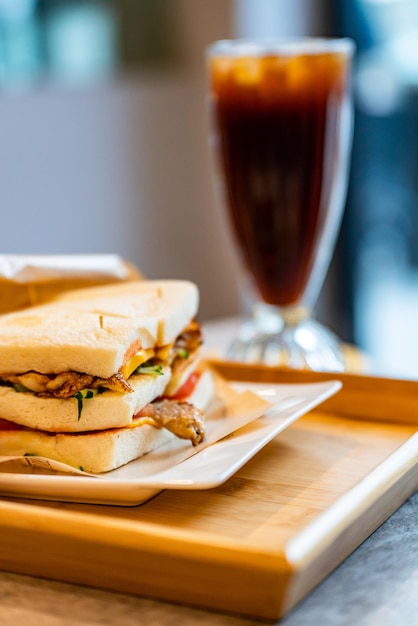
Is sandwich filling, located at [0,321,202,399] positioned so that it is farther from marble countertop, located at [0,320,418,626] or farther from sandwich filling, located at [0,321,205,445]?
marble countertop, located at [0,320,418,626]

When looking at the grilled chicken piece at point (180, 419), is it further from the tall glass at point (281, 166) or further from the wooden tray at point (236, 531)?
the tall glass at point (281, 166)

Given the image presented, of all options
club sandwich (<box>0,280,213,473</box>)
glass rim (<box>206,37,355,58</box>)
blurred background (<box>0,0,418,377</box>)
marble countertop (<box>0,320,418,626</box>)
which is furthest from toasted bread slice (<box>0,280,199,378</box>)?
blurred background (<box>0,0,418,377</box>)

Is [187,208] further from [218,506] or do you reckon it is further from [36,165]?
[218,506]

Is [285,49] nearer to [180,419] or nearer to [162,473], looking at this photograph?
[180,419]

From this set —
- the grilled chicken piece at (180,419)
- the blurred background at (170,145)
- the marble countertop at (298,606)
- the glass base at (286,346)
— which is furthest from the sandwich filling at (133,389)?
the blurred background at (170,145)

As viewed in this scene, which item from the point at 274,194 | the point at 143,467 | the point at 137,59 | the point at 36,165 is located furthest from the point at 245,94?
the point at 137,59

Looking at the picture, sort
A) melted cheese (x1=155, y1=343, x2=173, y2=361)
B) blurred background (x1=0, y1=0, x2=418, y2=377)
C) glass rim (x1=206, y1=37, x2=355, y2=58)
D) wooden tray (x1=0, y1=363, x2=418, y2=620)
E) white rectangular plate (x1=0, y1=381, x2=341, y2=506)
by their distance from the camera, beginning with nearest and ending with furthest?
wooden tray (x1=0, y1=363, x2=418, y2=620) < white rectangular plate (x1=0, y1=381, x2=341, y2=506) < melted cheese (x1=155, y1=343, x2=173, y2=361) < glass rim (x1=206, y1=37, x2=355, y2=58) < blurred background (x1=0, y1=0, x2=418, y2=377)

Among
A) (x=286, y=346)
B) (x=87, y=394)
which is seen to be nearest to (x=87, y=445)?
(x=87, y=394)

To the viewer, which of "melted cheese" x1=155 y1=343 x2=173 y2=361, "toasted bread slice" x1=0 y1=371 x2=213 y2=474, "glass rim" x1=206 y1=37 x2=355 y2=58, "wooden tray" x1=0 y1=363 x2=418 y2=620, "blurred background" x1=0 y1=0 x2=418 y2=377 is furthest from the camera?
"blurred background" x1=0 y1=0 x2=418 y2=377
